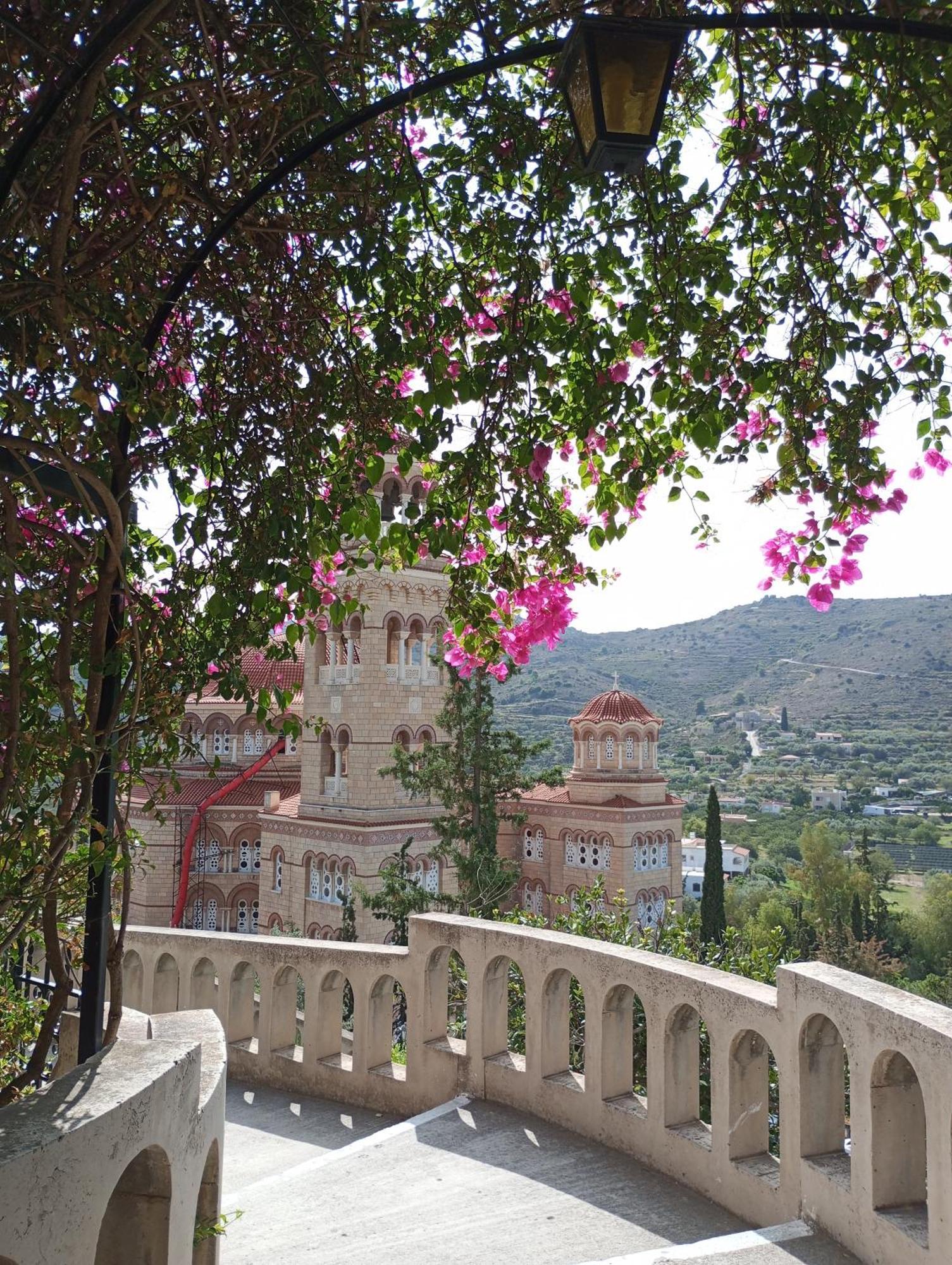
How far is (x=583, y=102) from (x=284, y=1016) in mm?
5140

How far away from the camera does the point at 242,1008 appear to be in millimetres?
6180

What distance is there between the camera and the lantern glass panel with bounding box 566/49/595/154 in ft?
7.77

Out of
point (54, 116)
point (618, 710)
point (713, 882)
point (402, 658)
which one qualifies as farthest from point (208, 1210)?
point (618, 710)

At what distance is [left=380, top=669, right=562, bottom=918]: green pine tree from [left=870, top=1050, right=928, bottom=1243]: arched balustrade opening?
23.8m

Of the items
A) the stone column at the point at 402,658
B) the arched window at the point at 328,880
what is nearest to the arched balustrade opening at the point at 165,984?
the arched window at the point at 328,880

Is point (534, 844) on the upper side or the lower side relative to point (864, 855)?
upper

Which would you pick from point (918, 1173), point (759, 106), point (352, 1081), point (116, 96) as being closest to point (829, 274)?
point (759, 106)

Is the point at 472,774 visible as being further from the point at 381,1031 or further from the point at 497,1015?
the point at 497,1015

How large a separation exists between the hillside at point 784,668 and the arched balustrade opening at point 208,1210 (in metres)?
99.2

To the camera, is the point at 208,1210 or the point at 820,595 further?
the point at 820,595

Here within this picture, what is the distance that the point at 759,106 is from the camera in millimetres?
3357

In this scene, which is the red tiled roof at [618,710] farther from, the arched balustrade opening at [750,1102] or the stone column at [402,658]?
the arched balustrade opening at [750,1102]

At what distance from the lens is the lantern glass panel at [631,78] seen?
232cm

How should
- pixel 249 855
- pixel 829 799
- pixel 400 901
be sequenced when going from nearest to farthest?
pixel 400 901
pixel 249 855
pixel 829 799
